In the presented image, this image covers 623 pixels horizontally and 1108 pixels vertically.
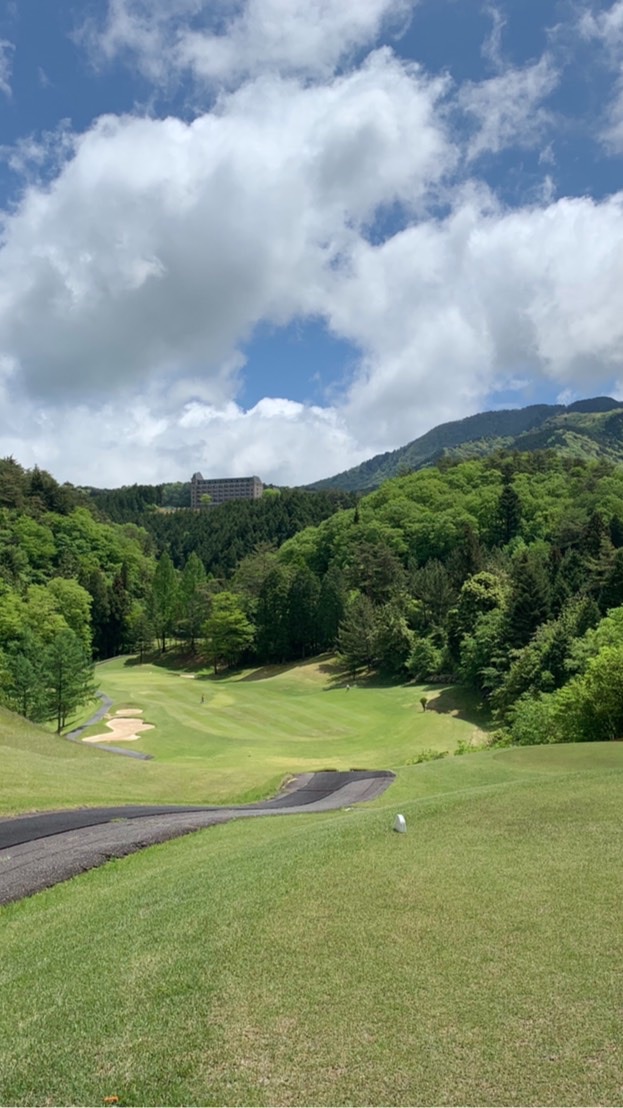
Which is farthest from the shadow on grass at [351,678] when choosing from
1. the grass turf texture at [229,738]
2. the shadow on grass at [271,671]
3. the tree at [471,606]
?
the tree at [471,606]

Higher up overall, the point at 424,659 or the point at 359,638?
the point at 359,638

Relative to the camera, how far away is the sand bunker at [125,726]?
45.3 metres

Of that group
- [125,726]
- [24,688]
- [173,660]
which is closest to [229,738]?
[125,726]

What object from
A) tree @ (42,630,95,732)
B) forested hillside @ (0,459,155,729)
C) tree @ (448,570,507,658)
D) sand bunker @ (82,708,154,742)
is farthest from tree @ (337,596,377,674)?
tree @ (42,630,95,732)

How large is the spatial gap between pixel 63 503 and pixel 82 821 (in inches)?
4429

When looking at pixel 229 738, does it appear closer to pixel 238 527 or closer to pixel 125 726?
pixel 125 726

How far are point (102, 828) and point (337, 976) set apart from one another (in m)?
10.9

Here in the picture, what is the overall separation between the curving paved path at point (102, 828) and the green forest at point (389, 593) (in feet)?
44.9

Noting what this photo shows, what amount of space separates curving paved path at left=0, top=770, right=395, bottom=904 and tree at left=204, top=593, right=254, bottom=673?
213ft

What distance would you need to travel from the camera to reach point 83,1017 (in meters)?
6.20

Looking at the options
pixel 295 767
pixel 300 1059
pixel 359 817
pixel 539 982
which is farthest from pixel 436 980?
pixel 295 767

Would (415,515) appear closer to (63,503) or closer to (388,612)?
(388,612)

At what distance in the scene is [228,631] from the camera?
88438mm

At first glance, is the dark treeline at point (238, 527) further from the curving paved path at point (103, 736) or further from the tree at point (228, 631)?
the curving paved path at point (103, 736)
